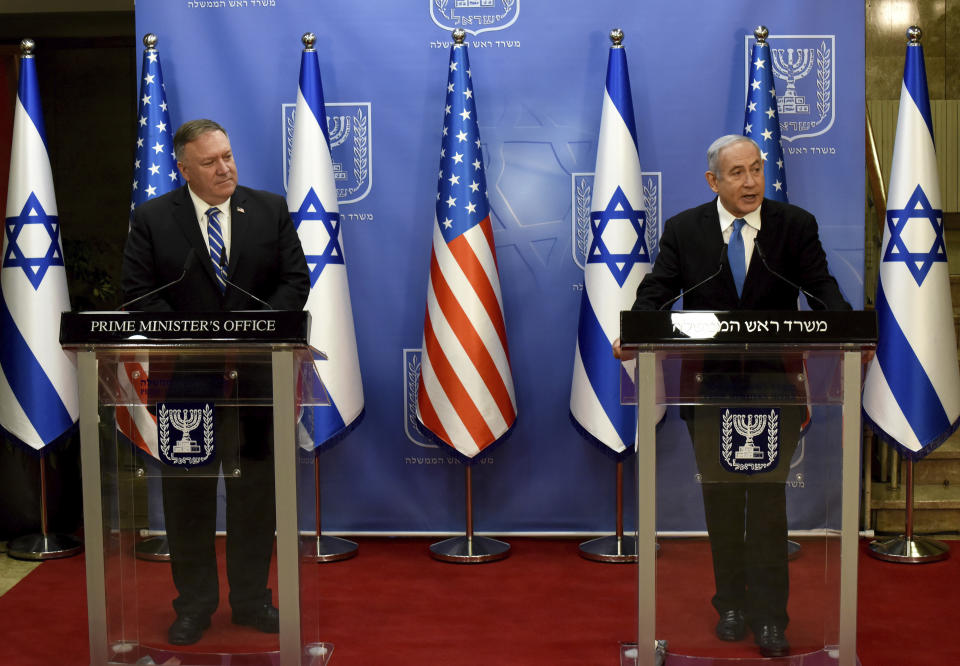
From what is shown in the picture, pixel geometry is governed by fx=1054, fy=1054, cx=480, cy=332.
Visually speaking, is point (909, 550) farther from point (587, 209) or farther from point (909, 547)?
point (587, 209)

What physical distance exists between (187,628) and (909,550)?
3.16 metres

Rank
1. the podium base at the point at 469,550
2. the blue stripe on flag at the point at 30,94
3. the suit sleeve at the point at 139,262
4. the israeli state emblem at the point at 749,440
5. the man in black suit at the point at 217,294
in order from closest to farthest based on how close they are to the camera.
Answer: the israeli state emblem at the point at 749,440, the man in black suit at the point at 217,294, the suit sleeve at the point at 139,262, the podium base at the point at 469,550, the blue stripe on flag at the point at 30,94

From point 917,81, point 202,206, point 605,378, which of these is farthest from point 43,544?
point 917,81

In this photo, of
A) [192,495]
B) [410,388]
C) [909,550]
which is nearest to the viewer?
[192,495]

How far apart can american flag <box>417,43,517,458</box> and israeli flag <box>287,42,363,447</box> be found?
0.37m

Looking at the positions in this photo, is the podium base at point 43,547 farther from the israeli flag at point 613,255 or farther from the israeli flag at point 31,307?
the israeli flag at point 613,255

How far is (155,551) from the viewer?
9.13 feet

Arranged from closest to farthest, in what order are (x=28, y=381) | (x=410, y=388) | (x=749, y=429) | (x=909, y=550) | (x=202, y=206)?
(x=749, y=429) → (x=202, y=206) → (x=909, y=550) → (x=28, y=381) → (x=410, y=388)

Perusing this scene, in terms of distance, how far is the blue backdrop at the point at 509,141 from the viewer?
4824 millimetres

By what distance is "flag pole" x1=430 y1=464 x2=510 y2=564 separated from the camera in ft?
15.0

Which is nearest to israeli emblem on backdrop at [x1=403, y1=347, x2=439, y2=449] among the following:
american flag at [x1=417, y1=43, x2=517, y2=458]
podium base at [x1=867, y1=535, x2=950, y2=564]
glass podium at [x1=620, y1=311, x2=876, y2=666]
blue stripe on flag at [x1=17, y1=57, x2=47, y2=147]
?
american flag at [x1=417, y1=43, x2=517, y2=458]

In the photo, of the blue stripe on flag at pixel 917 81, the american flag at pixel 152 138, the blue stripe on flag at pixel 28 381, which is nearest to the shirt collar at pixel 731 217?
the blue stripe on flag at pixel 917 81

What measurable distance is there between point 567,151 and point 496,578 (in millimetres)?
1965

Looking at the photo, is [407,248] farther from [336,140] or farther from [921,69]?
[921,69]
